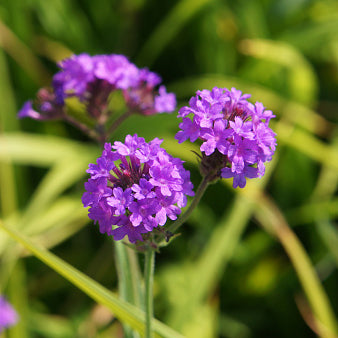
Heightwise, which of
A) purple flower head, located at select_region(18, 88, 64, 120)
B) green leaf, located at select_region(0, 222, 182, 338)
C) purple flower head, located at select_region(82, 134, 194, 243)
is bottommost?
green leaf, located at select_region(0, 222, 182, 338)

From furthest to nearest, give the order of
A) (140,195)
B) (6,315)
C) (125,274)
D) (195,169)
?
(195,169)
(6,315)
(125,274)
(140,195)

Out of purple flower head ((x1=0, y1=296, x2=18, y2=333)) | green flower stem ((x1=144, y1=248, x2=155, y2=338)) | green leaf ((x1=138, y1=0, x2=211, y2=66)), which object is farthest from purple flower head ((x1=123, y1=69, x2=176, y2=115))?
green leaf ((x1=138, y1=0, x2=211, y2=66))

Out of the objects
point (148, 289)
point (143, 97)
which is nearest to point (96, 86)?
point (143, 97)

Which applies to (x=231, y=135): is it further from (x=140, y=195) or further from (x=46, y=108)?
(x=46, y=108)

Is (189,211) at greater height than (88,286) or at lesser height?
greater

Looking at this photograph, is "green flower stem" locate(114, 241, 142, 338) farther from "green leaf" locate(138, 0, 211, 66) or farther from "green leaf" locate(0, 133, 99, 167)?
"green leaf" locate(138, 0, 211, 66)

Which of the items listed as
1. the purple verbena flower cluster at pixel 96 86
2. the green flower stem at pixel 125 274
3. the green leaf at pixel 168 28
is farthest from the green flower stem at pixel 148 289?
the green leaf at pixel 168 28
